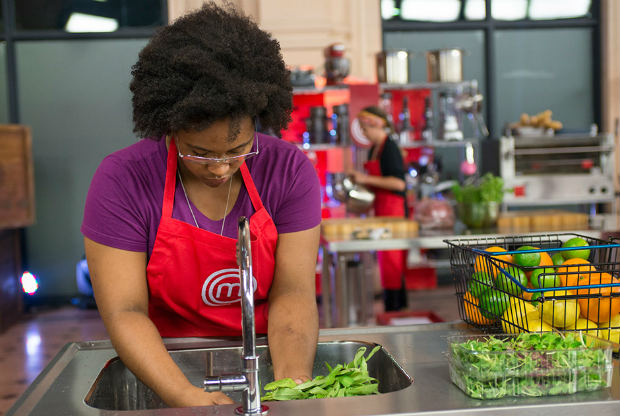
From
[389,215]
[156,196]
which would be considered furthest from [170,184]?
[389,215]

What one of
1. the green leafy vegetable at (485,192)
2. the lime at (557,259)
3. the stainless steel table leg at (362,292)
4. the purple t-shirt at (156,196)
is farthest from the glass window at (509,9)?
the lime at (557,259)

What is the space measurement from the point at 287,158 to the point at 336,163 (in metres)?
4.52

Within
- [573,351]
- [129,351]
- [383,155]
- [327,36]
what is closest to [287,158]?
[129,351]

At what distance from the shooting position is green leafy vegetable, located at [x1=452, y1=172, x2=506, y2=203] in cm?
382

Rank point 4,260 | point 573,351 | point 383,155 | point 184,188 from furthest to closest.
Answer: point 4,260 < point 383,155 < point 184,188 < point 573,351

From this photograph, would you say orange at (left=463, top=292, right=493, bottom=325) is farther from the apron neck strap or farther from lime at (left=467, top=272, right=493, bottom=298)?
the apron neck strap

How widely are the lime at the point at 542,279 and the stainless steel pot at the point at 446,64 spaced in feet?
15.5

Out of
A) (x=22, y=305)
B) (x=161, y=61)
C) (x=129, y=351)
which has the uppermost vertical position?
(x=161, y=61)

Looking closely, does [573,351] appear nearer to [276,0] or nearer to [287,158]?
[287,158]

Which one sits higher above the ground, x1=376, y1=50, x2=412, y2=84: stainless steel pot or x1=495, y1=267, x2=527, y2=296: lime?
x1=376, y1=50, x2=412, y2=84: stainless steel pot

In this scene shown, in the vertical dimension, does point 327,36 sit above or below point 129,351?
above

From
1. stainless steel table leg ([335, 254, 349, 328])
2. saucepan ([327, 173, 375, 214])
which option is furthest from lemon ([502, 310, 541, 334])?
saucepan ([327, 173, 375, 214])

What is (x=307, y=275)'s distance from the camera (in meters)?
1.73

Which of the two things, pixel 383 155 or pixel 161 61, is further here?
pixel 383 155
